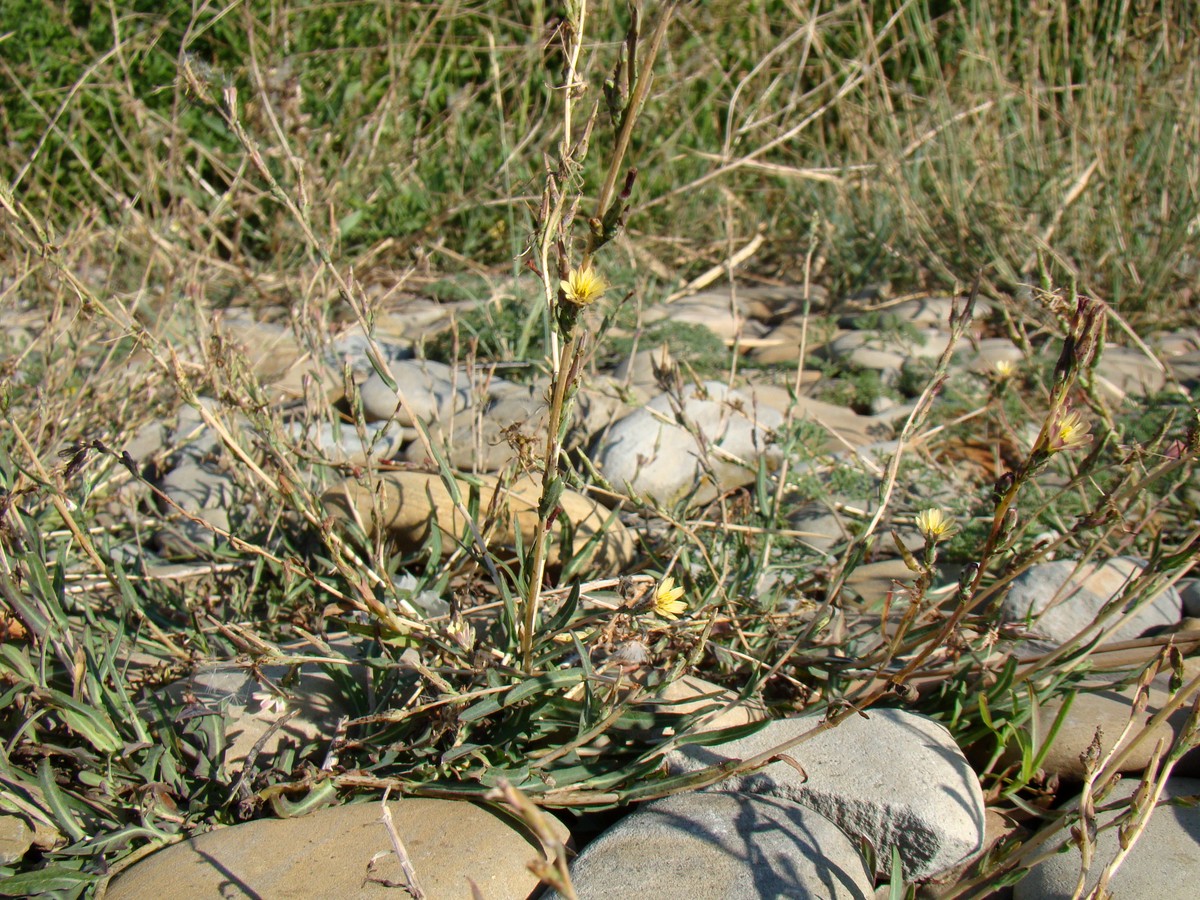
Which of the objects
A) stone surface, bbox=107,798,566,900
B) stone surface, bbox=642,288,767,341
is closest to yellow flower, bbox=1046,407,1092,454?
stone surface, bbox=107,798,566,900

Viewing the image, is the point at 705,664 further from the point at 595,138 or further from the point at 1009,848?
the point at 595,138

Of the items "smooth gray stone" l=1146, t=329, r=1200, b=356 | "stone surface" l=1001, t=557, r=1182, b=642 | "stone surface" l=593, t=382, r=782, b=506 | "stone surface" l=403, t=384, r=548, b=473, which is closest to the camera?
"stone surface" l=1001, t=557, r=1182, b=642

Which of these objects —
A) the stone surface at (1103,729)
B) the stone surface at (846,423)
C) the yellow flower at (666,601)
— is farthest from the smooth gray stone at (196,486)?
the stone surface at (1103,729)

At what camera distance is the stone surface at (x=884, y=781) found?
173 centimetres

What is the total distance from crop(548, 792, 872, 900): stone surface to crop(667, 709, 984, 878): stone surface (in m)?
0.05

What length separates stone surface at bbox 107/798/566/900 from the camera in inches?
62.7

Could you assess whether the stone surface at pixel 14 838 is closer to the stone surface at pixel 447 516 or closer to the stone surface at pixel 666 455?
the stone surface at pixel 447 516

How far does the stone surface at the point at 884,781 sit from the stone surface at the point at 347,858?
0.37 metres

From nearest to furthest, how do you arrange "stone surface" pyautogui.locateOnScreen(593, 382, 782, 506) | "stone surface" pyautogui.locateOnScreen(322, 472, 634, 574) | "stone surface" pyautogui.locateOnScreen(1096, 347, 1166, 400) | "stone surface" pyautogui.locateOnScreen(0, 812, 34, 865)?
"stone surface" pyautogui.locateOnScreen(0, 812, 34, 865) < "stone surface" pyautogui.locateOnScreen(322, 472, 634, 574) < "stone surface" pyautogui.locateOnScreen(593, 382, 782, 506) < "stone surface" pyautogui.locateOnScreen(1096, 347, 1166, 400)

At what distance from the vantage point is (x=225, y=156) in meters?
5.27

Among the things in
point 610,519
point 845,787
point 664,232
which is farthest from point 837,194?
point 845,787

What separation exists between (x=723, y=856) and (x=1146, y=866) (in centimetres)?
66

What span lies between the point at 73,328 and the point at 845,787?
7.95ft

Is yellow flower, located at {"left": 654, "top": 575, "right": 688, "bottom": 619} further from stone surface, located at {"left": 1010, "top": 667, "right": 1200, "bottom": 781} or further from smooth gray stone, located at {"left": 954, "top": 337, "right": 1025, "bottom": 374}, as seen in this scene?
smooth gray stone, located at {"left": 954, "top": 337, "right": 1025, "bottom": 374}
